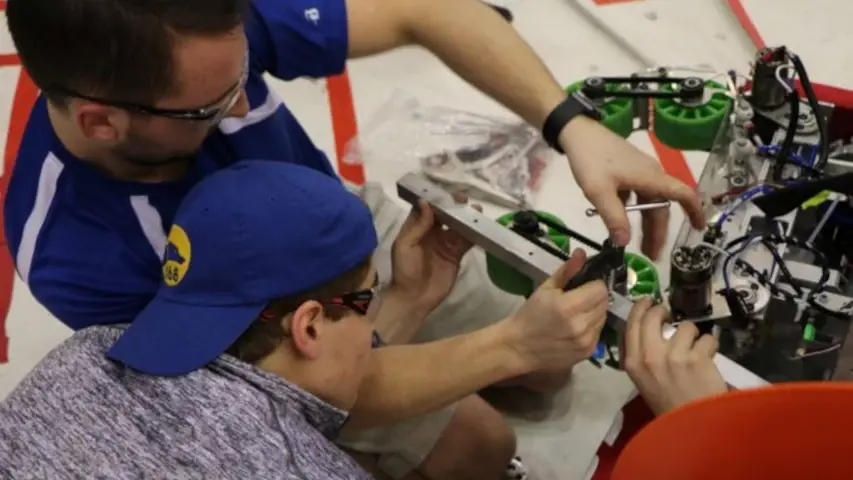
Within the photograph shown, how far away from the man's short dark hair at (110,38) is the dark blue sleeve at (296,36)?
0.77 ft

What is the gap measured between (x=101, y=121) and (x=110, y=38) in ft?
0.34

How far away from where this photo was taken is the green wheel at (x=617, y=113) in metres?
1.26

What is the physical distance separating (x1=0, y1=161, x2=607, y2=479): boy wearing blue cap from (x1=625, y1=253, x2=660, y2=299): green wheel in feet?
1.27

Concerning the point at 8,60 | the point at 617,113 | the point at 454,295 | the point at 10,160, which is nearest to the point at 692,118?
the point at 617,113

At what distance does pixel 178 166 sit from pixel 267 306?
0.76 feet

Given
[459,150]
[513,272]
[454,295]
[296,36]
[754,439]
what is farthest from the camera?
[459,150]

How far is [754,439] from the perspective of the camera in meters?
0.64

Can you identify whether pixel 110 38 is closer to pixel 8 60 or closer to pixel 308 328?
pixel 308 328

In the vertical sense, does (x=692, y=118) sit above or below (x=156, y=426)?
above

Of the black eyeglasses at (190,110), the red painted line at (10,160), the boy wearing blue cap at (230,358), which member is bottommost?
the red painted line at (10,160)

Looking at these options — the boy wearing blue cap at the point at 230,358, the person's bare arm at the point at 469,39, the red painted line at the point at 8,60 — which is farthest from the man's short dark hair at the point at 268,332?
the red painted line at the point at 8,60

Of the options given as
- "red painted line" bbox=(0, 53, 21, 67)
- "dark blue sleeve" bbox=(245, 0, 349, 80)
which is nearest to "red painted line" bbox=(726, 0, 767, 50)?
"dark blue sleeve" bbox=(245, 0, 349, 80)

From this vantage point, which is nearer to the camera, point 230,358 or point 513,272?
point 230,358

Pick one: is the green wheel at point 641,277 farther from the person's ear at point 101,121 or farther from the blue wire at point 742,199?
the person's ear at point 101,121
